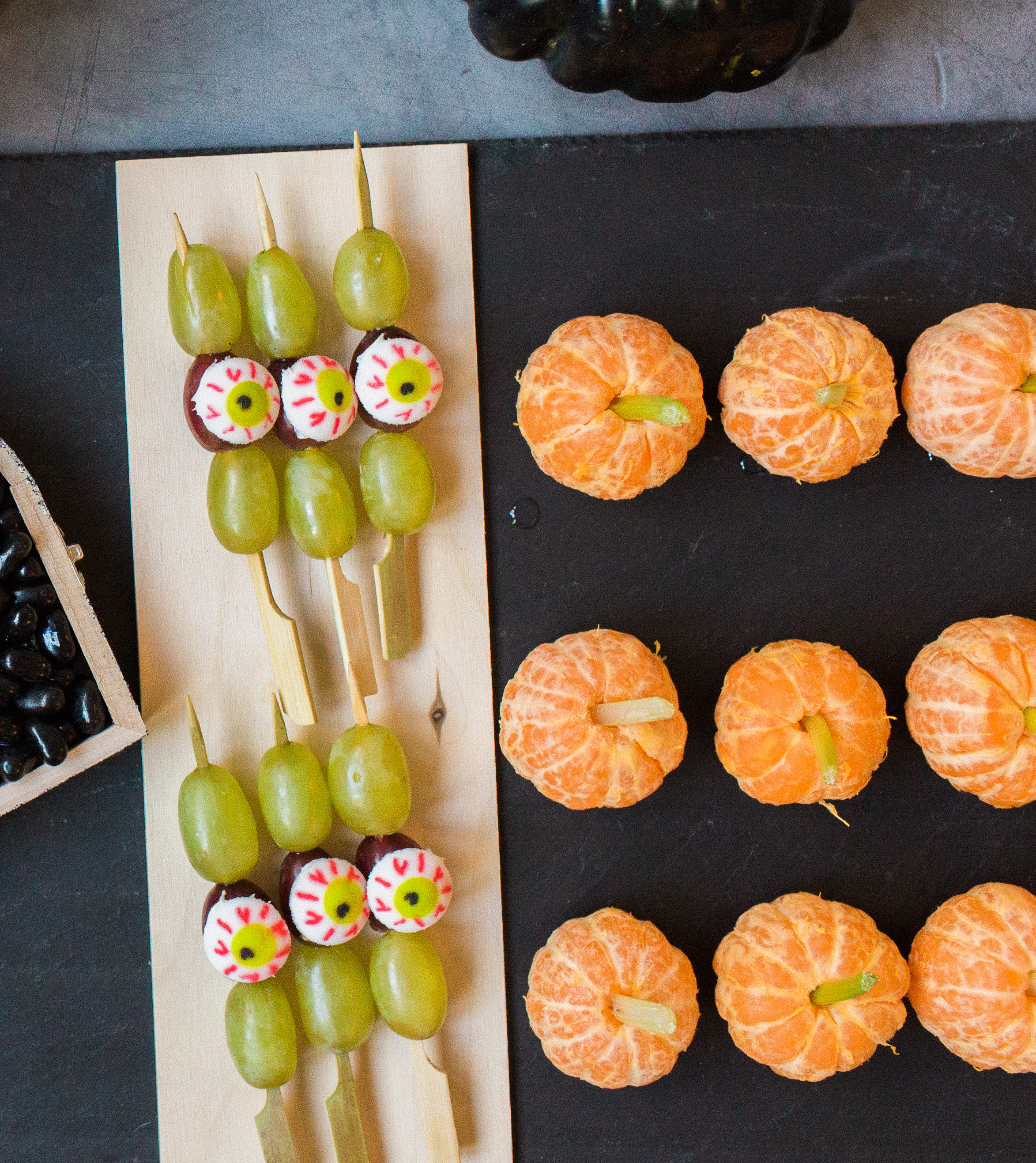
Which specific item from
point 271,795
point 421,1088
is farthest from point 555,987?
point 271,795

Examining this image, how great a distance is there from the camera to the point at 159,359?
1826 mm

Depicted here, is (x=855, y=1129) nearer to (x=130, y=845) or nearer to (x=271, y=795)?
(x=271, y=795)

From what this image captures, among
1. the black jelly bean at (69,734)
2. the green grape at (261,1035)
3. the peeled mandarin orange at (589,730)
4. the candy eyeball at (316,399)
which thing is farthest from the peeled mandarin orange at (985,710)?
the black jelly bean at (69,734)

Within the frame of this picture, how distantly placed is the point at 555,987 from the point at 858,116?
5.68 feet

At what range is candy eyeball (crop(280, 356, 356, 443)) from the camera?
165cm

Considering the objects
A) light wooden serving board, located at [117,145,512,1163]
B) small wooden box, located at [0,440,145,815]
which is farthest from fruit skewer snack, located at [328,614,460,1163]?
small wooden box, located at [0,440,145,815]

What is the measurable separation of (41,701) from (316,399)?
69cm

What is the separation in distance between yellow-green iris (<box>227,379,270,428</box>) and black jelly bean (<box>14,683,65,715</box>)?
56 cm

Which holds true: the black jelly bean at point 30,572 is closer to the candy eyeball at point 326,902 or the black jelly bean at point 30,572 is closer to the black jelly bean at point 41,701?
the black jelly bean at point 41,701

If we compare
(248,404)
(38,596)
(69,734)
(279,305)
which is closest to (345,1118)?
(69,734)

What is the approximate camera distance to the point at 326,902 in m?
1.66

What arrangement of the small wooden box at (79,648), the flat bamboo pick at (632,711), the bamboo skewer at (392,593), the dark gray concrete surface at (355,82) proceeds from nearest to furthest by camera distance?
the flat bamboo pick at (632,711), the small wooden box at (79,648), the bamboo skewer at (392,593), the dark gray concrete surface at (355,82)

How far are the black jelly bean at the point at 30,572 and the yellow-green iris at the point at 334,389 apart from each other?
1.86ft

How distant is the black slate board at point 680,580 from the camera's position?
6.01ft
